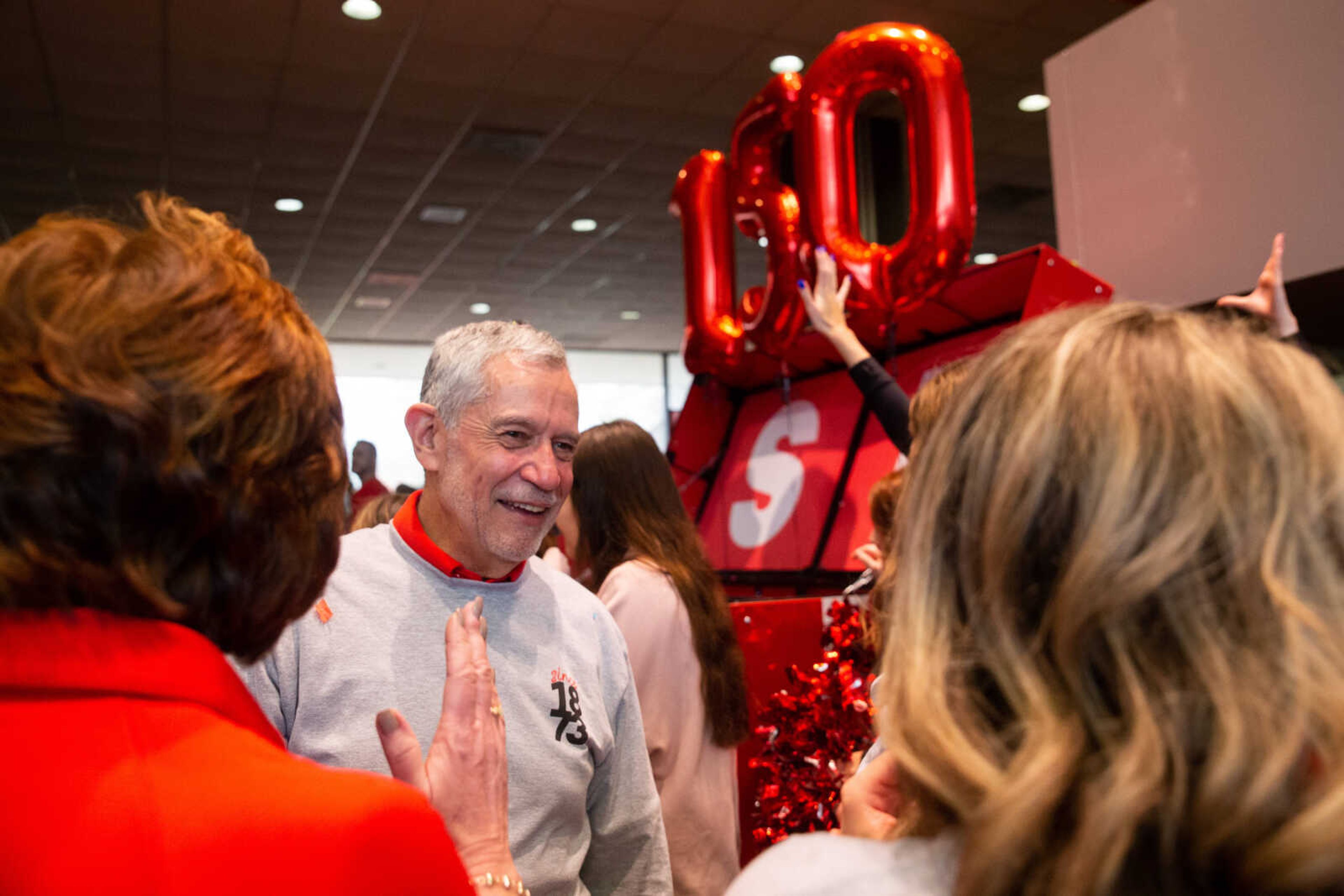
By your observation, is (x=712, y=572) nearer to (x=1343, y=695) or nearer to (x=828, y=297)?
(x=828, y=297)

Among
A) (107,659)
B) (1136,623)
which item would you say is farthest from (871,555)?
(107,659)

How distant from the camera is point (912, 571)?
0.73 metres

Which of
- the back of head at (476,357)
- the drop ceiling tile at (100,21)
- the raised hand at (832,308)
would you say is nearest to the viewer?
the back of head at (476,357)

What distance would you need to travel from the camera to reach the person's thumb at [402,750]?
958mm

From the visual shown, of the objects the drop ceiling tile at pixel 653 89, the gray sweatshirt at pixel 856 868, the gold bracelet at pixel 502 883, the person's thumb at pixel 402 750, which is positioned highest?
the drop ceiling tile at pixel 653 89


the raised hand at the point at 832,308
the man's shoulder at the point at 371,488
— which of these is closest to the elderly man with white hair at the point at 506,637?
the raised hand at the point at 832,308

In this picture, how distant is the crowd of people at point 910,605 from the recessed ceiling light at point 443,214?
307 inches

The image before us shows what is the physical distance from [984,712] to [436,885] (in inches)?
16.4

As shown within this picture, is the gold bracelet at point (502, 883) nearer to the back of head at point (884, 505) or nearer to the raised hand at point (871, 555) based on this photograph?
the back of head at point (884, 505)

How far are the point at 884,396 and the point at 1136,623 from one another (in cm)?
194

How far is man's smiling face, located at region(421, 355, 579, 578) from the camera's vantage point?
161 centimetres

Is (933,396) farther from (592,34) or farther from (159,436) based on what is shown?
(592,34)

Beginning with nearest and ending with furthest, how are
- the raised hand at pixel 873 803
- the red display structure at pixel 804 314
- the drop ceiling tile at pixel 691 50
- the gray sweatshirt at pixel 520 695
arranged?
the raised hand at pixel 873 803
the gray sweatshirt at pixel 520 695
the red display structure at pixel 804 314
the drop ceiling tile at pixel 691 50

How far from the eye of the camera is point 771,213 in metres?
3.79
